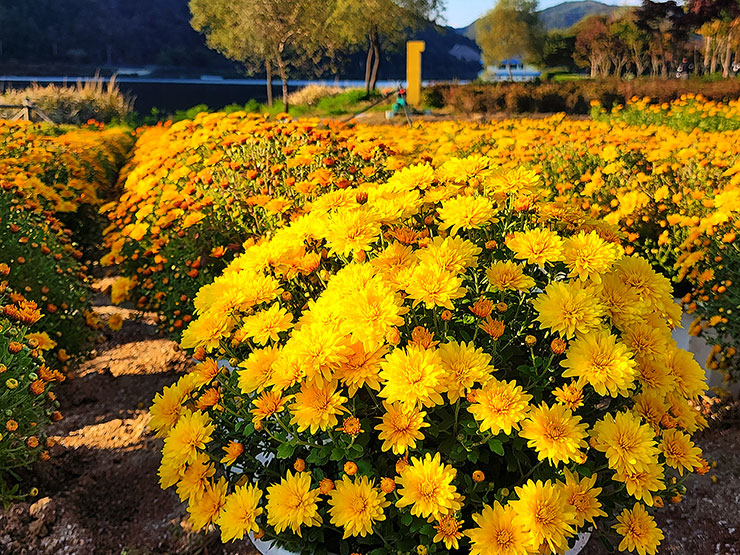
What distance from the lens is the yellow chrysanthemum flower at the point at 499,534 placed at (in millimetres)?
1339

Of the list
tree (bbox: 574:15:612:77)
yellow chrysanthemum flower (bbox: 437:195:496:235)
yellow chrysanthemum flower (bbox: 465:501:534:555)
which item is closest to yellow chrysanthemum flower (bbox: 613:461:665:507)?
yellow chrysanthemum flower (bbox: 465:501:534:555)

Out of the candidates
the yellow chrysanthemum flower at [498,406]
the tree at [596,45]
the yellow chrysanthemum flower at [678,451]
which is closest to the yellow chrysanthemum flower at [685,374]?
the yellow chrysanthemum flower at [678,451]

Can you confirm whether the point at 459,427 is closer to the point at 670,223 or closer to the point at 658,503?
the point at 658,503

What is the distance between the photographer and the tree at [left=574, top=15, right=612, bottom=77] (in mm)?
44125

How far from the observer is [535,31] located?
52.0 metres

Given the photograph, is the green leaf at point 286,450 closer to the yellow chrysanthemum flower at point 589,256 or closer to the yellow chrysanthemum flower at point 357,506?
the yellow chrysanthemum flower at point 357,506

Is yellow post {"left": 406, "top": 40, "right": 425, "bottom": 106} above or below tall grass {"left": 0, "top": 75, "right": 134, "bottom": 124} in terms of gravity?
above

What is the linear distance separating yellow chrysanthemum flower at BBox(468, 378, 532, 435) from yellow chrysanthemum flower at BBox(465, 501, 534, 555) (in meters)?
0.21

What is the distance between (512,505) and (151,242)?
10.4 ft

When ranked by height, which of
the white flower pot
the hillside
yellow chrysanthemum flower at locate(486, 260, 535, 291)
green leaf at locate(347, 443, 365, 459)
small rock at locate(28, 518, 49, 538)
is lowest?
small rock at locate(28, 518, 49, 538)

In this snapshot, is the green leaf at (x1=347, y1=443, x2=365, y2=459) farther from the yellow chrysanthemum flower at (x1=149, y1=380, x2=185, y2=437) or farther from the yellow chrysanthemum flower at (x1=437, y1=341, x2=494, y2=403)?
the yellow chrysanthemum flower at (x1=149, y1=380, x2=185, y2=437)

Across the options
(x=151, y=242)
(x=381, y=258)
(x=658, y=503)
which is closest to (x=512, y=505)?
(x=658, y=503)

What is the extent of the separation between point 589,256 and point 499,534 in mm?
719

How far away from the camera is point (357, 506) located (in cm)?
140
